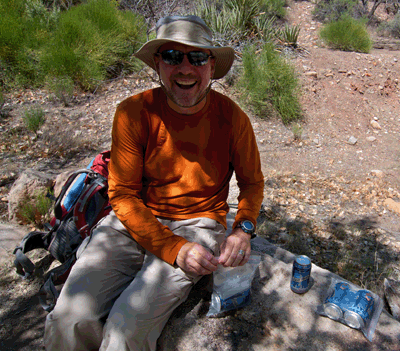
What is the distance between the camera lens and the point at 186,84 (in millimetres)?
1816

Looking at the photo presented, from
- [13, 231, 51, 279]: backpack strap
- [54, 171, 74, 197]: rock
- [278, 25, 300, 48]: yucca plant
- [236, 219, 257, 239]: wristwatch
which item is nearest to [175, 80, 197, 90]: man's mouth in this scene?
[236, 219, 257, 239]: wristwatch

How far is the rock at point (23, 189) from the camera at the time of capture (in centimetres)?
310

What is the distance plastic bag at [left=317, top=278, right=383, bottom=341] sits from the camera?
1684 mm

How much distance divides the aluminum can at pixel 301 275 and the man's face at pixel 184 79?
3.47 ft

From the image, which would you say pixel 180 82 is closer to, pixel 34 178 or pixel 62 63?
Answer: pixel 34 178

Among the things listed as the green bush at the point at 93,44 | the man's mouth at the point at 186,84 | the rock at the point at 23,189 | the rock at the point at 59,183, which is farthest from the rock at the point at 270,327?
the green bush at the point at 93,44

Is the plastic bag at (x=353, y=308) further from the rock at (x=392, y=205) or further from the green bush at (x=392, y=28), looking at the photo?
the green bush at (x=392, y=28)

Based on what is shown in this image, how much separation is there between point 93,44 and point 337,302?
5.78 meters

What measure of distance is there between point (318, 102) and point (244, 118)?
4.77 m

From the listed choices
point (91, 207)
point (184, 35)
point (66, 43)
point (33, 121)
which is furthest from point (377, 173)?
point (66, 43)

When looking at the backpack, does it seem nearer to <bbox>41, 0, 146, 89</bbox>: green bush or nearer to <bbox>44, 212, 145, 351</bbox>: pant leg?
<bbox>44, 212, 145, 351</bbox>: pant leg

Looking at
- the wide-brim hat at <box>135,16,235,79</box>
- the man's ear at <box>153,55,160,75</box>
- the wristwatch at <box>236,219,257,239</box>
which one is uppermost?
the wide-brim hat at <box>135,16,235,79</box>

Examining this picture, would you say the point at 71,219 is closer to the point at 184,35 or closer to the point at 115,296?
the point at 115,296

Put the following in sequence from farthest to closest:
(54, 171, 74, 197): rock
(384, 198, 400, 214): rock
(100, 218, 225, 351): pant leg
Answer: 1. (384, 198, 400, 214): rock
2. (54, 171, 74, 197): rock
3. (100, 218, 225, 351): pant leg
